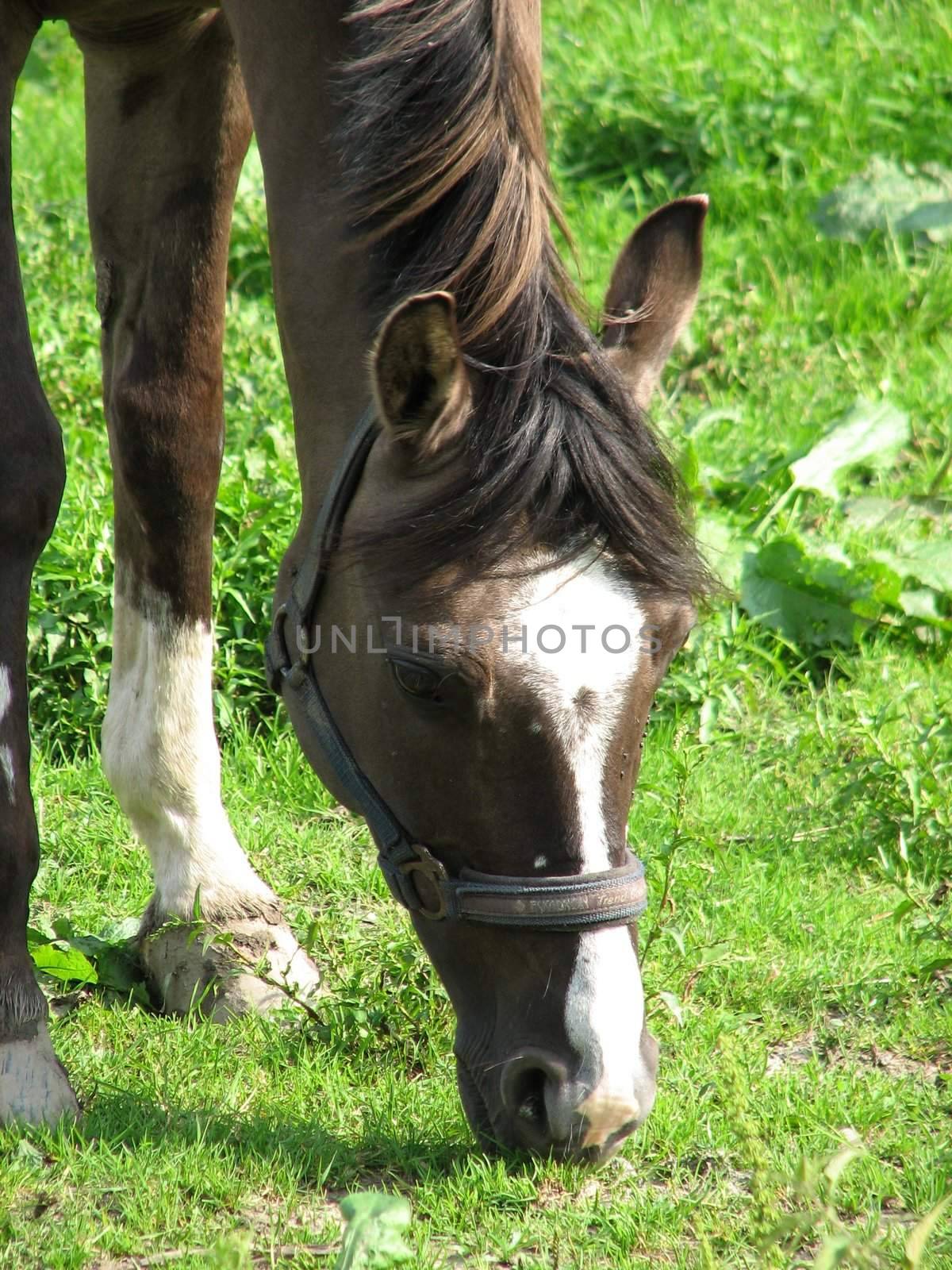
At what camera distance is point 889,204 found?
5898 millimetres

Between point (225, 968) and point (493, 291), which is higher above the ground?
point (493, 291)

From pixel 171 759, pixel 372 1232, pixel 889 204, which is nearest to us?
pixel 372 1232

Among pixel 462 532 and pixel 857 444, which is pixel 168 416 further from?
pixel 857 444

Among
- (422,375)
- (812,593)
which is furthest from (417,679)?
(812,593)

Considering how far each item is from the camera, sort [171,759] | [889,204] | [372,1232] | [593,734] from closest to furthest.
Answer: [372,1232]
[593,734]
[171,759]
[889,204]

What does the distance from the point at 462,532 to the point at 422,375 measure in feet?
0.80

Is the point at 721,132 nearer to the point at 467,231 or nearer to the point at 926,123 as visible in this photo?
the point at 926,123

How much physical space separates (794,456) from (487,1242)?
2950 mm

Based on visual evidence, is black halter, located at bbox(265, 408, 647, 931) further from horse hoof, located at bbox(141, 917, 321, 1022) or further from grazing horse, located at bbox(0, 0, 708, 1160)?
horse hoof, located at bbox(141, 917, 321, 1022)

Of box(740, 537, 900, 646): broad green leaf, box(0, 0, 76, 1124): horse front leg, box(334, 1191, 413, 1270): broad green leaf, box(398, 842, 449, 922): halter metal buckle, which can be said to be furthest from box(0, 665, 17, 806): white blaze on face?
box(740, 537, 900, 646): broad green leaf

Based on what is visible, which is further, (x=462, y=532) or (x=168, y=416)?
(x=168, y=416)

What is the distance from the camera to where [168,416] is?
10.0ft

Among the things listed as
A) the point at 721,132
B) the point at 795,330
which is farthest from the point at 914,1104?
the point at 721,132

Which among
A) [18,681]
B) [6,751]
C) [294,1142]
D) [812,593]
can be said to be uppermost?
[812,593]
